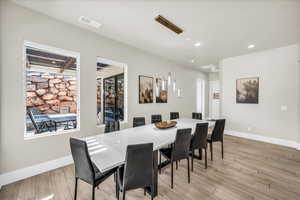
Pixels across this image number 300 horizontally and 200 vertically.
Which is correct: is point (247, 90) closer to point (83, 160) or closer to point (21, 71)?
point (83, 160)

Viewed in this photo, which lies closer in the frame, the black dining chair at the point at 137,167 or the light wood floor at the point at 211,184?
the black dining chair at the point at 137,167

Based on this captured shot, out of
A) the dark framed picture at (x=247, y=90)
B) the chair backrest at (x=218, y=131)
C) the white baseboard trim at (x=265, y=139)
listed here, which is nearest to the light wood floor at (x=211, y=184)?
the chair backrest at (x=218, y=131)

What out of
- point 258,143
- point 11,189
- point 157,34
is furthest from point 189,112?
point 11,189

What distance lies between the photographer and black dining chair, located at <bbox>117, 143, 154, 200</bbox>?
4.61ft

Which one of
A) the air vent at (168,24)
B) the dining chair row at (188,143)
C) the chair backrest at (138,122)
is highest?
the air vent at (168,24)

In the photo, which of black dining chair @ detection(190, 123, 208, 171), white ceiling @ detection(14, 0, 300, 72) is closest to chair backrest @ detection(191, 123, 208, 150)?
black dining chair @ detection(190, 123, 208, 171)

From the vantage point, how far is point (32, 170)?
2.37 meters

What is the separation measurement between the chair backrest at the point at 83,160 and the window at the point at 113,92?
7.88ft

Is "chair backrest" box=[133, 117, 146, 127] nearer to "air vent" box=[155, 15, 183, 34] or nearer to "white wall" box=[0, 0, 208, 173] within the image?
"white wall" box=[0, 0, 208, 173]

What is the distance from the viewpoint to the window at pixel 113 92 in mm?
3975

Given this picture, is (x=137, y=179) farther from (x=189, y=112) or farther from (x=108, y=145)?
(x=189, y=112)

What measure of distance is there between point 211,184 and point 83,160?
6.70ft

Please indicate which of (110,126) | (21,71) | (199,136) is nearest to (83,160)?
(110,126)

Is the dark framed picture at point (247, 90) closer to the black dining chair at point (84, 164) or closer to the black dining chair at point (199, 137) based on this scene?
the black dining chair at point (199, 137)
